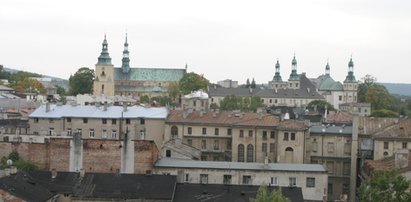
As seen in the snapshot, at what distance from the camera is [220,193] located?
51.9m

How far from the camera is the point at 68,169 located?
6481 centimetres

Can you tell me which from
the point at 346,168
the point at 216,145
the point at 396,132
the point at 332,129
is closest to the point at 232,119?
the point at 216,145

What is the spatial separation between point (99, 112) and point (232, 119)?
528 inches

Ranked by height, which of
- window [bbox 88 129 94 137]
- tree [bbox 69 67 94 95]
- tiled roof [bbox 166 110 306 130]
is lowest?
window [bbox 88 129 94 137]

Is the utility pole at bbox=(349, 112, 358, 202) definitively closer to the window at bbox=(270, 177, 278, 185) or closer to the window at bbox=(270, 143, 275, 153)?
the window at bbox=(270, 143, 275, 153)

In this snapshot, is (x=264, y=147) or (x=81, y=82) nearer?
(x=264, y=147)

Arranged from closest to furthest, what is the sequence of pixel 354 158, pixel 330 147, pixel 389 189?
1. pixel 389 189
2. pixel 354 158
3. pixel 330 147

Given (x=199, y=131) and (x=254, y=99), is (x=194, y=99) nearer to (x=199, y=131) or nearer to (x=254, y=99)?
(x=199, y=131)

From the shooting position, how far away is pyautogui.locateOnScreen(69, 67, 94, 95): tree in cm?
17538

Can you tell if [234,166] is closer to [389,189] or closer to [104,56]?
[389,189]

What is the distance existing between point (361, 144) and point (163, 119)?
1943 centimetres

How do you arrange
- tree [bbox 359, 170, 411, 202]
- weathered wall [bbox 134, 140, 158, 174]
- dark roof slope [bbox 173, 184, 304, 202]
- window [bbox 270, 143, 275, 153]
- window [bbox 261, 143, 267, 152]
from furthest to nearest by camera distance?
1. window [bbox 261, 143, 267, 152]
2. window [bbox 270, 143, 275, 153]
3. weathered wall [bbox 134, 140, 158, 174]
4. dark roof slope [bbox 173, 184, 304, 202]
5. tree [bbox 359, 170, 411, 202]

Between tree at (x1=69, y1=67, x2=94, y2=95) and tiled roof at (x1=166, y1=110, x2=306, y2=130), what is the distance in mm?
95721

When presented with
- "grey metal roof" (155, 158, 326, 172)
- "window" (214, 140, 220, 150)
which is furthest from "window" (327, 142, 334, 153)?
"grey metal roof" (155, 158, 326, 172)
